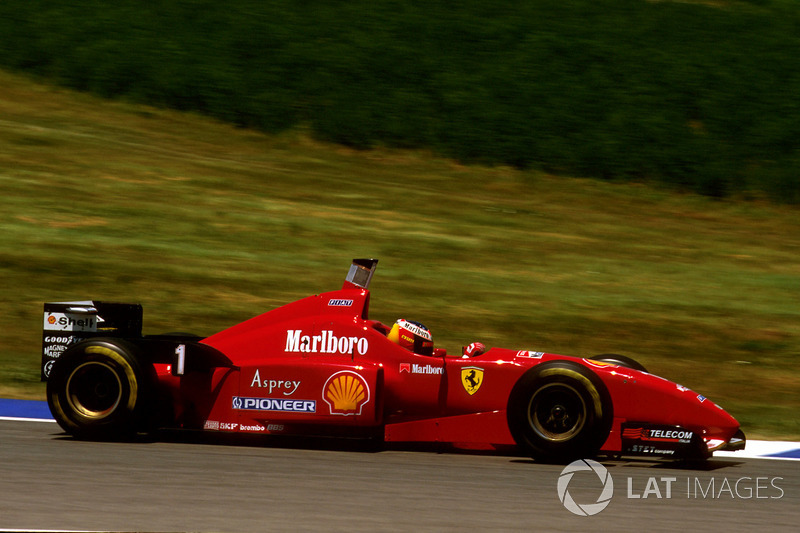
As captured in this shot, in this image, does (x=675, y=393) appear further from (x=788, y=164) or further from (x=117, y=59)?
(x=117, y=59)

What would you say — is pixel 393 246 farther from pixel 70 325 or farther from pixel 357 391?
pixel 357 391

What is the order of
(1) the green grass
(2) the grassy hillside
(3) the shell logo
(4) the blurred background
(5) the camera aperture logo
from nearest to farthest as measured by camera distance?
(5) the camera aperture logo < (3) the shell logo < (1) the green grass < (4) the blurred background < (2) the grassy hillside

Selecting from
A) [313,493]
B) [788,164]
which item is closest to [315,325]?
[313,493]

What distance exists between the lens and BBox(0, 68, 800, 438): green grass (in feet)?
36.2

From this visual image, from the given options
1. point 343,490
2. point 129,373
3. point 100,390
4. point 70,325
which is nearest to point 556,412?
point 343,490

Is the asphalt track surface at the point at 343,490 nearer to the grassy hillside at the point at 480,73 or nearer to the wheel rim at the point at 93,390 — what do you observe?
the wheel rim at the point at 93,390

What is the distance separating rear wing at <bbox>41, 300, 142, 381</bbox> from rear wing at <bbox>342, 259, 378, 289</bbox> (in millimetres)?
1665

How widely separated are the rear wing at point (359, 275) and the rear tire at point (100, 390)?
151 centimetres

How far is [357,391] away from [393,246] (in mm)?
7733

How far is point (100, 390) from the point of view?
22.6ft

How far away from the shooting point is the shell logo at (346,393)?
6648 mm

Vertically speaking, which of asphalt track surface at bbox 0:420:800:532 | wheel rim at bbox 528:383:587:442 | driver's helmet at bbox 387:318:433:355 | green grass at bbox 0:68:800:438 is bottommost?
asphalt track surface at bbox 0:420:800:532

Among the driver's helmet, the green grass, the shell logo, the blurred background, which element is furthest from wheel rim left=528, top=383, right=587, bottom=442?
the blurred background

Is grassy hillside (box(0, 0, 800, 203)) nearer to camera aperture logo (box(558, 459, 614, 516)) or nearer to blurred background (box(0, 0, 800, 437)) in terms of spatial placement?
blurred background (box(0, 0, 800, 437))
